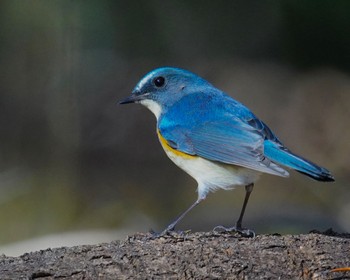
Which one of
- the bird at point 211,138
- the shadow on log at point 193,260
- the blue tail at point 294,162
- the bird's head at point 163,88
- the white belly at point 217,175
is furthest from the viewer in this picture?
the bird's head at point 163,88

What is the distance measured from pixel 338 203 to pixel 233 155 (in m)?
4.59

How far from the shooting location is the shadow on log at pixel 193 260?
5.16 m

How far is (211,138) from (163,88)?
0.80 metres

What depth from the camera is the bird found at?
6.42m

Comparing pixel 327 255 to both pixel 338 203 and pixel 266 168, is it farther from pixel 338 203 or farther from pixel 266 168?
pixel 338 203

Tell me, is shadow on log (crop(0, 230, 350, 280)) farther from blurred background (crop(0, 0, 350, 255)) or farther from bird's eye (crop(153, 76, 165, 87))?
blurred background (crop(0, 0, 350, 255))

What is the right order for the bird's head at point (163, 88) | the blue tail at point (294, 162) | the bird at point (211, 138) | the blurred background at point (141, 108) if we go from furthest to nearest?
the blurred background at point (141, 108), the bird's head at point (163, 88), the bird at point (211, 138), the blue tail at point (294, 162)

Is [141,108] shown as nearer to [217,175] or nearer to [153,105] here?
[153,105]

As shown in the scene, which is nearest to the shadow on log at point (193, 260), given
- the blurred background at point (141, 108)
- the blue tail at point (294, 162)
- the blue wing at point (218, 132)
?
the blue tail at point (294, 162)

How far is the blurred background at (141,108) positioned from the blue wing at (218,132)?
3169mm

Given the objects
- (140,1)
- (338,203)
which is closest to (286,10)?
(140,1)

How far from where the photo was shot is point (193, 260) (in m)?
5.28

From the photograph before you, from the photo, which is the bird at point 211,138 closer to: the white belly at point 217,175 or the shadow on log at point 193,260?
the white belly at point 217,175

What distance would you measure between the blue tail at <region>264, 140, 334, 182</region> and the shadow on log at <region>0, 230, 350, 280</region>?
1.90ft
